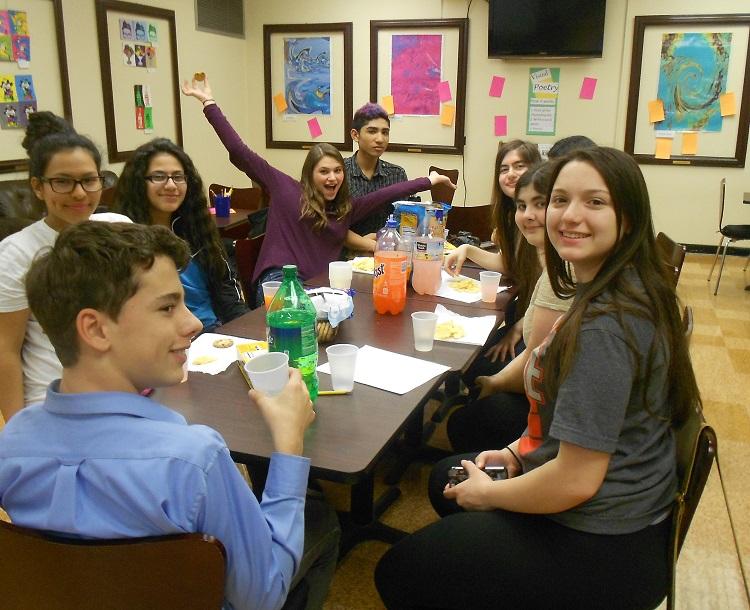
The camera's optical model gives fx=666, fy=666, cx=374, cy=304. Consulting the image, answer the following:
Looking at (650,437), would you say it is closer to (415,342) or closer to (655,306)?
(655,306)

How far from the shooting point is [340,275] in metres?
2.50

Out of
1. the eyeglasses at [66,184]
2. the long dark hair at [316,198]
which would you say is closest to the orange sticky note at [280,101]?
the long dark hair at [316,198]

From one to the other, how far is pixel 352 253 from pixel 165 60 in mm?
3247

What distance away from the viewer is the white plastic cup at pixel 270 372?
141 cm

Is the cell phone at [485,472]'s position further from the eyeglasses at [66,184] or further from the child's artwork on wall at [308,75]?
the child's artwork on wall at [308,75]

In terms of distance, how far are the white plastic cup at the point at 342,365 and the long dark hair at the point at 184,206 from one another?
1.08 meters

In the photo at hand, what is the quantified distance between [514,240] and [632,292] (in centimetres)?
155

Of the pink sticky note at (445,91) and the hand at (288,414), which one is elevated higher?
the pink sticky note at (445,91)

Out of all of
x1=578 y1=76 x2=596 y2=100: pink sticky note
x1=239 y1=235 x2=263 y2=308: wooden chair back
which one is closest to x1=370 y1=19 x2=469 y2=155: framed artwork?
x1=578 y1=76 x2=596 y2=100: pink sticky note

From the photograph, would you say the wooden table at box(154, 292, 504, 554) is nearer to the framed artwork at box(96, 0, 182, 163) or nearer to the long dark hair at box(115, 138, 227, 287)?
the long dark hair at box(115, 138, 227, 287)

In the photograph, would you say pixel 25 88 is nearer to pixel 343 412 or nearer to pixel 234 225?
pixel 234 225

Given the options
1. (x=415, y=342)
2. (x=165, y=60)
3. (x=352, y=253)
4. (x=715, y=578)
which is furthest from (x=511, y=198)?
(x=165, y=60)

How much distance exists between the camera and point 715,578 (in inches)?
83.2

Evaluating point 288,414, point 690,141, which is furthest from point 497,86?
point 288,414
